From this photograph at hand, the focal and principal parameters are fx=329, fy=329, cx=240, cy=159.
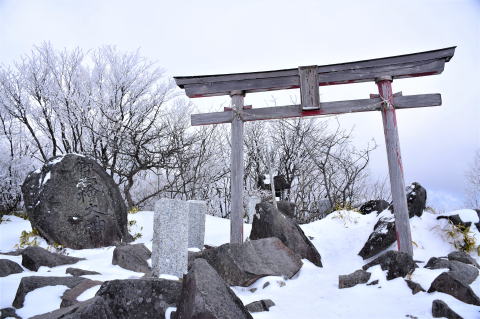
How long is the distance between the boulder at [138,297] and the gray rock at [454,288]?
319 centimetres

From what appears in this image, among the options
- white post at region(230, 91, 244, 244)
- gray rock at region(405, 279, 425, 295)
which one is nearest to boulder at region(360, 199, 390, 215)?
white post at region(230, 91, 244, 244)

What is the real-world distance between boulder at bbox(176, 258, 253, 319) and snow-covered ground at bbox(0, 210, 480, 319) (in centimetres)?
114

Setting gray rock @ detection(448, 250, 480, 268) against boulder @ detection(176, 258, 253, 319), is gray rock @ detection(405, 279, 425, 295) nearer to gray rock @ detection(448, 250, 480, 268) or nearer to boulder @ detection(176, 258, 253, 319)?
gray rock @ detection(448, 250, 480, 268)

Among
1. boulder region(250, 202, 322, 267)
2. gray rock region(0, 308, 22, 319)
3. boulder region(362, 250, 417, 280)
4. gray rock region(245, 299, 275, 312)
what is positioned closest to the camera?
gray rock region(0, 308, 22, 319)

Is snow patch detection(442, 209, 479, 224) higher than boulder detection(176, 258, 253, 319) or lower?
higher

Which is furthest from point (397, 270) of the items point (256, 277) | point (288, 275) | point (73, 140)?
point (73, 140)

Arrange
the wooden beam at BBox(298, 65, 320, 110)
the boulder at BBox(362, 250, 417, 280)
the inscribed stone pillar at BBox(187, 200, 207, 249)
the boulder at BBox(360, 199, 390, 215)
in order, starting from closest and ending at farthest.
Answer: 1. the boulder at BBox(362, 250, 417, 280)
2. the wooden beam at BBox(298, 65, 320, 110)
3. the inscribed stone pillar at BBox(187, 200, 207, 249)
4. the boulder at BBox(360, 199, 390, 215)

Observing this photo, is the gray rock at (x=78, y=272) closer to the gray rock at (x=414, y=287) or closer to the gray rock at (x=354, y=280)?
the gray rock at (x=354, y=280)

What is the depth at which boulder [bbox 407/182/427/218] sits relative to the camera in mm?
7207

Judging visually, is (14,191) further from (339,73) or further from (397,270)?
(397,270)

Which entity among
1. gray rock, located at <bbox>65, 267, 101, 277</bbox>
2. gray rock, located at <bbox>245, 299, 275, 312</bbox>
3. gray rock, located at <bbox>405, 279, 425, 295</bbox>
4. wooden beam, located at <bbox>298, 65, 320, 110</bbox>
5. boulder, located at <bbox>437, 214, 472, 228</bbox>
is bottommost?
gray rock, located at <bbox>245, 299, 275, 312</bbox>

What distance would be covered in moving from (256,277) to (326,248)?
2.97 m

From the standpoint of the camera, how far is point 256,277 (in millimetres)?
5371

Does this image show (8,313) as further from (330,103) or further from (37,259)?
(330,103)
